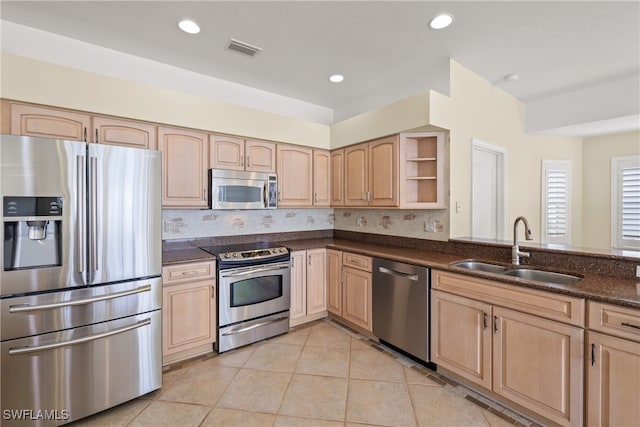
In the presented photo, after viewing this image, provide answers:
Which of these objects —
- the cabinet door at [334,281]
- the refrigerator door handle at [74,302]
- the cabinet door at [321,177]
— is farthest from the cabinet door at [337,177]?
the refrigerator door handle at [74,302]

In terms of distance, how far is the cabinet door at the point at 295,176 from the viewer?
334 cm

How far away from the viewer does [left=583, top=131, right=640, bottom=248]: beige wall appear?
13.3ft

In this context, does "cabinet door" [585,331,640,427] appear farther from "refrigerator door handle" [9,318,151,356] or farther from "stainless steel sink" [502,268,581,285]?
"refrigerator door handle" [9,318,151,356]

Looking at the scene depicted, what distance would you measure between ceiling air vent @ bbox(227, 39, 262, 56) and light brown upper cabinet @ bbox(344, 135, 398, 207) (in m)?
1.48

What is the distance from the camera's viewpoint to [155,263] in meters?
2.00

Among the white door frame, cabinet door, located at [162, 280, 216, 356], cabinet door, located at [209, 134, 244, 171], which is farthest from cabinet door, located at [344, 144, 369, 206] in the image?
cabinet door, located at [162, 280, 216, 356]

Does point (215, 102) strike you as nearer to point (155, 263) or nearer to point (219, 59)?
point (219, 59)

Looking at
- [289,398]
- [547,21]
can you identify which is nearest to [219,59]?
[547,21]

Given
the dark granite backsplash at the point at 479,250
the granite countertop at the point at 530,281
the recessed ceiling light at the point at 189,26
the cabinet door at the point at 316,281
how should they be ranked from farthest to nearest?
1. the cabinet door at the point at 316,281
2. the recessed ceiling light at the point at 189,26
3. the dark granite backsplash at the point at 479,250
4. the granite countertop at the point at 530,281

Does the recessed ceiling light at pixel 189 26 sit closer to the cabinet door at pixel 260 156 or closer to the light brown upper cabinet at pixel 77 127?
the light brown upper cabinet at pixel 77 127

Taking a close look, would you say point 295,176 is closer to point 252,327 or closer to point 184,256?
point 184,256

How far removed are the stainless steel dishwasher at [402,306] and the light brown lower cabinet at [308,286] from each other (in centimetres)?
75

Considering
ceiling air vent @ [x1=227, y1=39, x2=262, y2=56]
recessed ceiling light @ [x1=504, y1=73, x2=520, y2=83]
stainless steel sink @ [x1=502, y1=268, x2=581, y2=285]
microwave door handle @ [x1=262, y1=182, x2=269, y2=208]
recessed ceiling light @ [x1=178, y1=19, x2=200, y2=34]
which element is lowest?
stainless steel sink @ [x1=502, y1=268, x2=581, y2=285]

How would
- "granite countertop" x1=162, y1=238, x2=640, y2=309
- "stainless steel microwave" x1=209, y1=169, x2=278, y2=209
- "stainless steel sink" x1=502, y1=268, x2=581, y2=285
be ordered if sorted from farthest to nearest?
"stainless steel microwave" x1=209, y1=169, x2=278, y2=209
"stainless steel sink" x1=502, y1=268, x2=581, y2=285
"granite countertop" x1=162, y1=238, x2=640, y2=309
